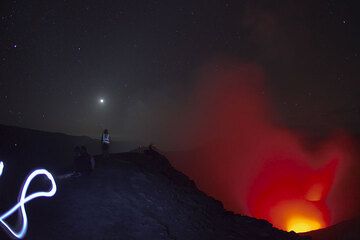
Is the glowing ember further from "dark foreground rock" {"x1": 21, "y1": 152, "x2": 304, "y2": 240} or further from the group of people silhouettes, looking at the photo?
the group of people silhouettes

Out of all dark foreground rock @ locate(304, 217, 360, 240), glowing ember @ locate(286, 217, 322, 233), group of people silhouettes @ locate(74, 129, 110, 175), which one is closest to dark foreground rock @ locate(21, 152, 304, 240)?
group of people silhouettes @ locate(74, 129, 110, 175)

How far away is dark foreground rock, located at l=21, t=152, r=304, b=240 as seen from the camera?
11945 millimetres

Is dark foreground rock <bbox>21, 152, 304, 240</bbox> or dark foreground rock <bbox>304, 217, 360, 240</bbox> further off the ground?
dark foreground rock <bbox>304, 217, 360, 240</bbox>

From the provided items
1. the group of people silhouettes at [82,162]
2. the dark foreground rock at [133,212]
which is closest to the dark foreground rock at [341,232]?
the dark foreground rock at [133,212]

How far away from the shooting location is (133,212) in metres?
13.7

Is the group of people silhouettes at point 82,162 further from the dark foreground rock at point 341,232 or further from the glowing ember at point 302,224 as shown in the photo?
the glowing ember at point 302,224

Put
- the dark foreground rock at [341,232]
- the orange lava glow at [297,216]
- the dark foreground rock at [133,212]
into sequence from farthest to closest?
the orange lava glow at [297,216]
the dark foreground rock at [341,232]
the dark foreground rock at [133,212]

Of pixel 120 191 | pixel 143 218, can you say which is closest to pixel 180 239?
pixel 143 218

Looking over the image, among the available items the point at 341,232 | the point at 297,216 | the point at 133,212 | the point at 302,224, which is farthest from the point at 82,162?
the point at 297,216

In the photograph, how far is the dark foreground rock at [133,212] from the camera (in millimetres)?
11945

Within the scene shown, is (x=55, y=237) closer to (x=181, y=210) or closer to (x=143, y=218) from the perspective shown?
(x=143, y=218)

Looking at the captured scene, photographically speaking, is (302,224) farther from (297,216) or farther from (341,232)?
(341,232)

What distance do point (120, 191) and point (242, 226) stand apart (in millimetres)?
6372

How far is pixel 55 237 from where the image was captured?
35.9 feet
